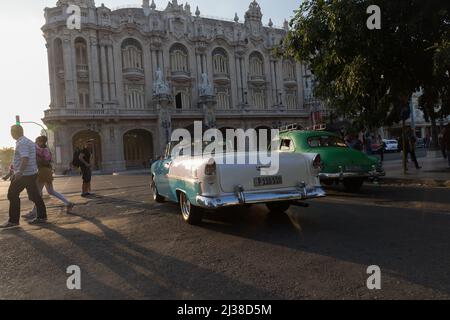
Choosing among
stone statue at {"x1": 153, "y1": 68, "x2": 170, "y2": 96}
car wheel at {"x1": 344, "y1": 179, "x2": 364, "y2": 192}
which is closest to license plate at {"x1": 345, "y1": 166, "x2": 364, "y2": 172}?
car wheel at {"x1": 344, "y1": 179, "x2": 364, "y2": 192}

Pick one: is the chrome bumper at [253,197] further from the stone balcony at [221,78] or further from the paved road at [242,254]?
the stone balcony at [221,78]

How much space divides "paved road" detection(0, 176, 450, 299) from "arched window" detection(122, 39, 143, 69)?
36.0m

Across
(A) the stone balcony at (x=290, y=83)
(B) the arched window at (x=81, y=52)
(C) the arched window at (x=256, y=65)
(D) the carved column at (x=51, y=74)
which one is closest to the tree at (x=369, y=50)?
(B) the arched window at (x=81, y=52)

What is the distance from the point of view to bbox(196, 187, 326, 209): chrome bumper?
5.82 metres

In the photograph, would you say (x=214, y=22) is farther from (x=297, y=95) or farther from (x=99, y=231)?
(x=99, y=231)

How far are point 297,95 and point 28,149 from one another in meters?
47.1

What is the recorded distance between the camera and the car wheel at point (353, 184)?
34.4 feet

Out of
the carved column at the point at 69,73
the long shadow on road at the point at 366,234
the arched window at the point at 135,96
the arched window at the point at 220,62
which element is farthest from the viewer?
the arched window at the point at 220,62

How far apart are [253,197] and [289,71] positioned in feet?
157

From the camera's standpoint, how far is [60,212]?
9172mm

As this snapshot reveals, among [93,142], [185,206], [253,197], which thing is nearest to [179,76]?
[93,142]

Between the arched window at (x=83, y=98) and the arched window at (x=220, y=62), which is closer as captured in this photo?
the arched window at (x=83, y=98)

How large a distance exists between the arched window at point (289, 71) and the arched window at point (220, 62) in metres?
8.57

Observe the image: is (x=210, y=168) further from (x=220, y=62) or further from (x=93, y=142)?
(x=220, y=62)
